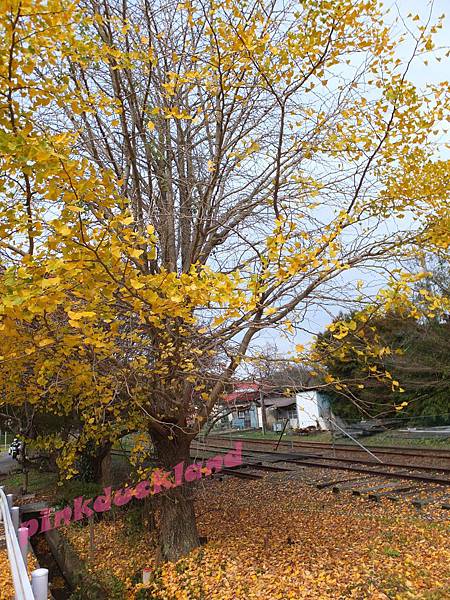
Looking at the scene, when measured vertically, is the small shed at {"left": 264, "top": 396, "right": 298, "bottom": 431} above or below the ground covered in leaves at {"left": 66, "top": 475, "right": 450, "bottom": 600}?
above

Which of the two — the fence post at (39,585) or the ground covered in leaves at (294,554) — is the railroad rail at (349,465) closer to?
the ground covered in leaves at (294,554)

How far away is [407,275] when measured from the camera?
13.0ft

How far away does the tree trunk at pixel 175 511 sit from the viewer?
21.6 ft

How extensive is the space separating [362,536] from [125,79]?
7034mm

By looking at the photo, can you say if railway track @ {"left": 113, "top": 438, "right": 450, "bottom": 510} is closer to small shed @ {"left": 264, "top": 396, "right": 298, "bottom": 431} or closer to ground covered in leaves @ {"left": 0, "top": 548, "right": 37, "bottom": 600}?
ground covered in leaves @ {"left": 0, "top": 548, "right": 37, "bottom": 600}

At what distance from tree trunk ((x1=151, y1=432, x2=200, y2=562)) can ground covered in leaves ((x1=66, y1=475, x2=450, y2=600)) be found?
0.24 metres

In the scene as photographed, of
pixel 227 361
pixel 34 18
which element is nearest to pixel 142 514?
pixel 227 361

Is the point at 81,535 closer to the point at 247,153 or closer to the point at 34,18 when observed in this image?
the point at 247,153

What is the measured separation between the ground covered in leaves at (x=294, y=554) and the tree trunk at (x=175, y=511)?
24 centimetres

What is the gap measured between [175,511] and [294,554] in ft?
5.61

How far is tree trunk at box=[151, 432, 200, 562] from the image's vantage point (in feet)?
21.6

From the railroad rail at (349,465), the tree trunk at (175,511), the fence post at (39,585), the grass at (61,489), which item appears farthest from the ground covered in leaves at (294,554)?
the fence post at (39,585)

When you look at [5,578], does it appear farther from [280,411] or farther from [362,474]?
[280,411]

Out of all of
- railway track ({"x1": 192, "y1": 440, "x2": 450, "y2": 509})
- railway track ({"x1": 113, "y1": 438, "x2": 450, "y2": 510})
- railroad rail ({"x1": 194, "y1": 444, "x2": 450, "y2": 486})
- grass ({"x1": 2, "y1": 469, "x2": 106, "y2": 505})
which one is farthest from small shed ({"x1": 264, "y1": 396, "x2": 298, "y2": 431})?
grass ({"x1": 2, "y1": 469, "x2": 106, "y2": 505})
